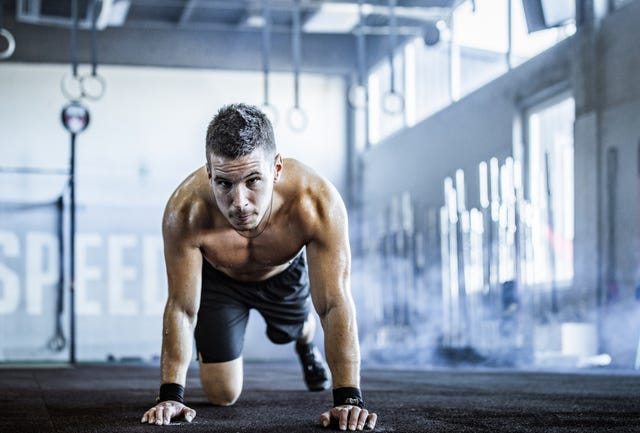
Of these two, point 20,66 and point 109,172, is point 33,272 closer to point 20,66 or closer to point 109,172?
point 109,172

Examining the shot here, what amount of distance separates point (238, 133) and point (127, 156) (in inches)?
338

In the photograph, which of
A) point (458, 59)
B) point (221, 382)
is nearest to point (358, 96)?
point (458, 59)

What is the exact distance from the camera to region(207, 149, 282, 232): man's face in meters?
2.25

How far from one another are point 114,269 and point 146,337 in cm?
81

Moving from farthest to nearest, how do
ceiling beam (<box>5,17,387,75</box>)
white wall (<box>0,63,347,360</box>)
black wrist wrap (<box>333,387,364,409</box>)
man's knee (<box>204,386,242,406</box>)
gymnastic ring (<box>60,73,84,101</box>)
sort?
ceiling beam (<box>5,17,387,75</box>), white wall (<box>0,63,347,360</box>), gymnastic ring (<box>60,73,84,101</box>), man's knee (<box>204,386,242,406</box>), black wrist wrap (<box>333,387,364,409</box>)

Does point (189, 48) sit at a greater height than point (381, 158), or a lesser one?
greater

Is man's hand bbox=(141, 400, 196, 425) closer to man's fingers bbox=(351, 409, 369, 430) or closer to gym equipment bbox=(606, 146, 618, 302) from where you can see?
man's fingers bbox=(351, 409, 369, 430)

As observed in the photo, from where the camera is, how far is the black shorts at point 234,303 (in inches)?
125

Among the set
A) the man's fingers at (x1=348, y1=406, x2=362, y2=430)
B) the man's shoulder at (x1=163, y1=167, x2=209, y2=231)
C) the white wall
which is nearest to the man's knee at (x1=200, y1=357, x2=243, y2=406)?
the man's shoulder at (x1=163, y1=167, x2=209, y2=231)

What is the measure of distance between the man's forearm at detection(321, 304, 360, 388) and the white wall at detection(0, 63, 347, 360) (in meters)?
6.97

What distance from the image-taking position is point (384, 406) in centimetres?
308

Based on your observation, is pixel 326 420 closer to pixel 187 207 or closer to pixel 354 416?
pixel 354 416

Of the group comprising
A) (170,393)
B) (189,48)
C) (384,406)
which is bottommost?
(384,406)

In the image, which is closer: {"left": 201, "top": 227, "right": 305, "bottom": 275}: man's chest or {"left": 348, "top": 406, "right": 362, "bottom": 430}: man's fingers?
{"left": 348, "top": 406, "right": 362, "bottom": 430}: man's fingers
